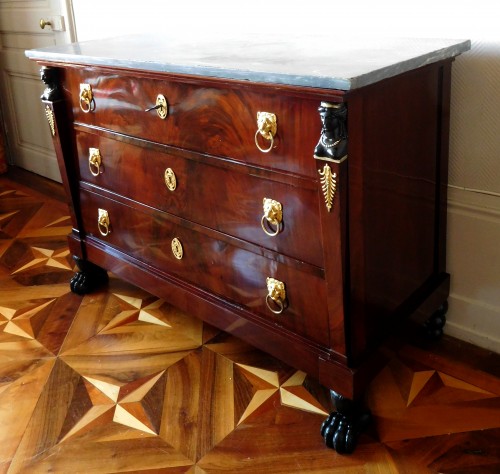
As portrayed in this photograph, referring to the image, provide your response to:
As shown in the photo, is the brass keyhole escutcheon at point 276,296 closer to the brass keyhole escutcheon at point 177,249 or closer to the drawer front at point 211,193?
the drawer front at point 211,193

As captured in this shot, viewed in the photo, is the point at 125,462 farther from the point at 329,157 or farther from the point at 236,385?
the point at 329,157

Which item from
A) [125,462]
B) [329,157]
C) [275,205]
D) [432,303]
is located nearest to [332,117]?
[329,157]

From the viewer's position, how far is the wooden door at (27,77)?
2443mm

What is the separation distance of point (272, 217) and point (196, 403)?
48 cm

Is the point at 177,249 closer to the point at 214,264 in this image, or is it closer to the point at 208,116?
the point at 214,264

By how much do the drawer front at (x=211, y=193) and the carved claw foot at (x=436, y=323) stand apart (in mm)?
517

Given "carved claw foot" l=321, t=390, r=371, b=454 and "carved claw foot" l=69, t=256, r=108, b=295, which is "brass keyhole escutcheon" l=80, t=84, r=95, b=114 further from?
"carved claw foot" l=321, t=390, r=371, b=454

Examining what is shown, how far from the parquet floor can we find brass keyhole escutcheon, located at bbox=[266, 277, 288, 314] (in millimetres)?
237

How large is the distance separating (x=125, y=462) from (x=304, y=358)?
1.36 ft

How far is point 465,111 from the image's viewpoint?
1.32 metres

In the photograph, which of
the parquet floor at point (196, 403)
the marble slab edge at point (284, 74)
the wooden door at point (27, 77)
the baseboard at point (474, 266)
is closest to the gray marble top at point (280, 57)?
the marble slab edge at point (284, 74)

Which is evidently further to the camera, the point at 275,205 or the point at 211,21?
the point at 211,21

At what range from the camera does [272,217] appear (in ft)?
3.75

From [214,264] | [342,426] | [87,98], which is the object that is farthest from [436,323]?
[87,98]
